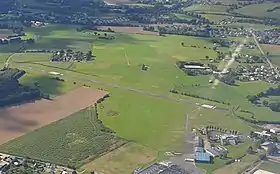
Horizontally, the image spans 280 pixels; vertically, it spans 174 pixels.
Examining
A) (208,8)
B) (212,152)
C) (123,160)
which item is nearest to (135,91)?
(212,152)

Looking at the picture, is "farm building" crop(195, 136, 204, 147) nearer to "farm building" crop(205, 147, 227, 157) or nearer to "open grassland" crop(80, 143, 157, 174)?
"farm building" crop(205, 147, 227, 157)

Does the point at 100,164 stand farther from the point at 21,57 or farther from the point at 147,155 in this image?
the point at 21,57

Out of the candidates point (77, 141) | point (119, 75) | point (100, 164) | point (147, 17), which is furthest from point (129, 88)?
point (147, 17)

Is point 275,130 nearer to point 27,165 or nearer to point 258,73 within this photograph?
point 258,73

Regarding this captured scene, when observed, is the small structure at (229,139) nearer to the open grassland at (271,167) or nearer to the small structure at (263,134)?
the small structure at (263,134)

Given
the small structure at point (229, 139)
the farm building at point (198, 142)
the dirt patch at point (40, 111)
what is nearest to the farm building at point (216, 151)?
the farm building at point (198, 142)

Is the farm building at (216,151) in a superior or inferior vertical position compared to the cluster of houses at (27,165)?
superior

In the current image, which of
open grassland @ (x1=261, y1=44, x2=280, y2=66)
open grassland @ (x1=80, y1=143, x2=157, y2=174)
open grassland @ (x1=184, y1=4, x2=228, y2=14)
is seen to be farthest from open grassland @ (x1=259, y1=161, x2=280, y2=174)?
open grassland @ (x1=184, y1=4, x2=228, y2=14)
